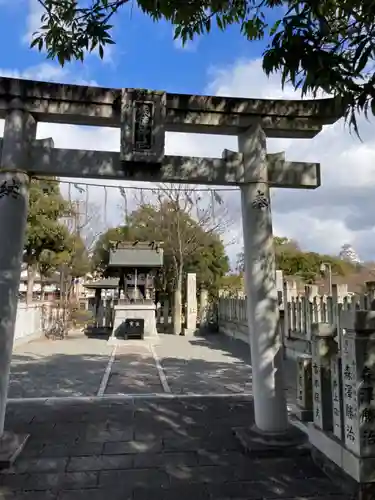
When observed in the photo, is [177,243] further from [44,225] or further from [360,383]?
[360,383]

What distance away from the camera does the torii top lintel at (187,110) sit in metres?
4.50

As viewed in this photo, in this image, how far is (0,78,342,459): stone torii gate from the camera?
14.3ft

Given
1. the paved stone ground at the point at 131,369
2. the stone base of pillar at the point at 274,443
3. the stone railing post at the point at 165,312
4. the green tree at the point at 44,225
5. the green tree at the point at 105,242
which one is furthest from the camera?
the green tree at the point at 105,242

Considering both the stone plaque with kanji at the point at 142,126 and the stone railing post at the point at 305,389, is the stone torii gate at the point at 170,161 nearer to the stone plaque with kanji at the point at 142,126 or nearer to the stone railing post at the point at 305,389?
the stone plaque with kanji at the point at 142,126

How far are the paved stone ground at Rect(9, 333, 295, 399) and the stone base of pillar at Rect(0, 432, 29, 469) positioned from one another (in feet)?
8.06

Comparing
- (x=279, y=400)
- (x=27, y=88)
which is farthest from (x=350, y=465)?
(x=27, y=88)

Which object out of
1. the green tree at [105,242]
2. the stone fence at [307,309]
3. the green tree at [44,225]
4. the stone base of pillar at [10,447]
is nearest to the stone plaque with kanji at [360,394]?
the stone base of pillar at [10,447]

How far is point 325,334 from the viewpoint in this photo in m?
4.04

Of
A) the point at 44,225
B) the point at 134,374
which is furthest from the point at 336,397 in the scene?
the point at 44,225

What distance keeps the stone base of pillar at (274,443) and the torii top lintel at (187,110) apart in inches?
133

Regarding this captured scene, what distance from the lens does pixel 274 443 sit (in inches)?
168

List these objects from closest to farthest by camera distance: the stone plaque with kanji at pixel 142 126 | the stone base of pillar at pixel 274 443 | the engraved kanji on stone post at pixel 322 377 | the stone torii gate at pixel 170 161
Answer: the engraved kanji on stone post at pixel 322 377 → the stone base of pillar at pixel 274 443 → the stone torii gate at pixel 170 161 → the stone plaque with kanji at pixel 142 126

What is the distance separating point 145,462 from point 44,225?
48.4 ft

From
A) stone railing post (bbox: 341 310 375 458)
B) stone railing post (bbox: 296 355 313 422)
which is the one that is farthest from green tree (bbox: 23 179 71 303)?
Answer: stone railing post (bbox: 341 310 375 458)
